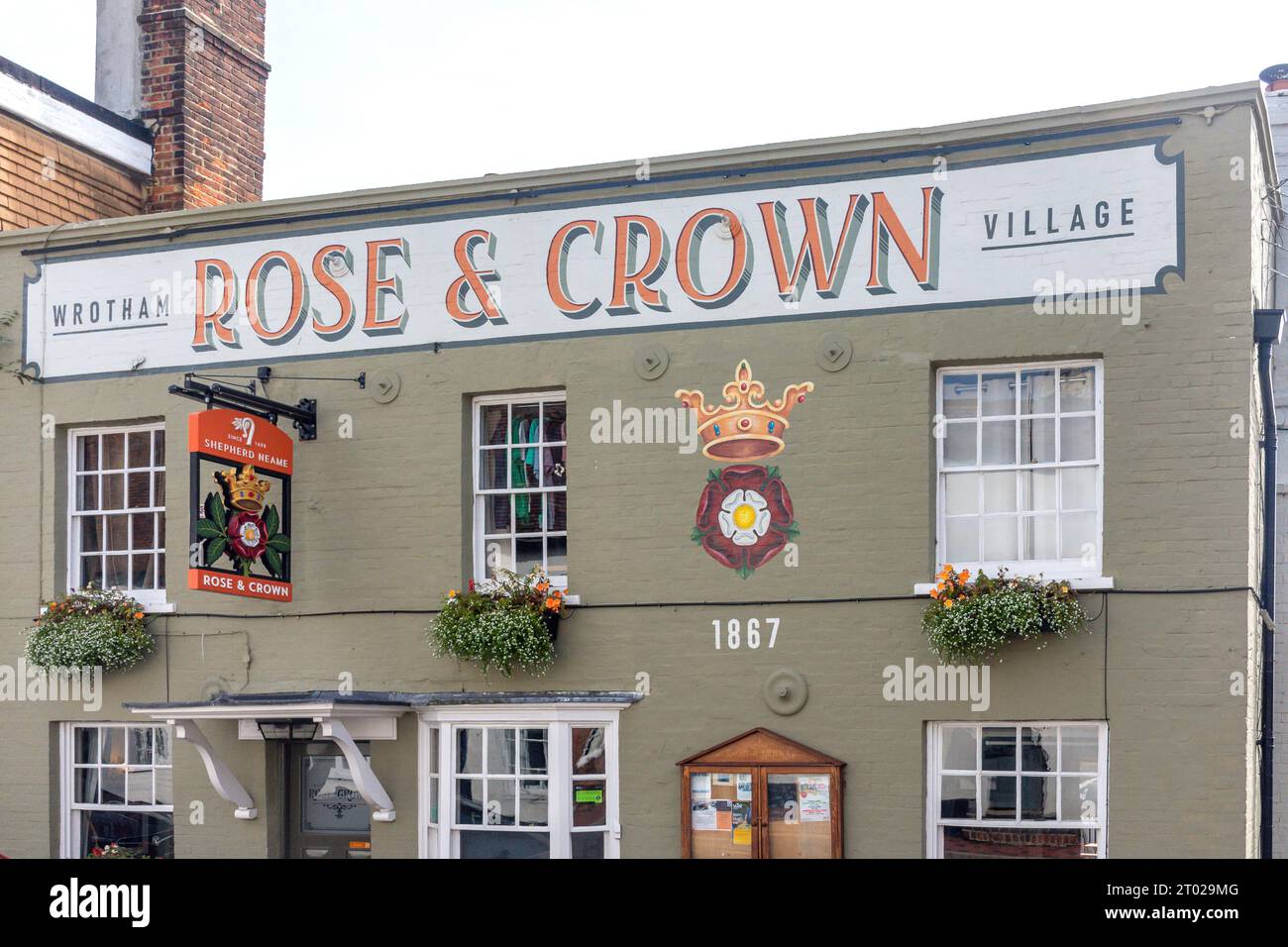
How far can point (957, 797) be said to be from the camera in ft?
39.7

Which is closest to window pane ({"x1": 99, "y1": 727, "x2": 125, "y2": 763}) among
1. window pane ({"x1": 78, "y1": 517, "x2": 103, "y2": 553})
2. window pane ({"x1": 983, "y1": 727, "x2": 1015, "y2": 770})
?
window pane ({"x1": 78, "y1": 517, "x2": 103, "y2": 553})

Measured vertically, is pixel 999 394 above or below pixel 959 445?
above

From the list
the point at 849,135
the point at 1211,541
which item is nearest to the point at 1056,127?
the point at 849,135

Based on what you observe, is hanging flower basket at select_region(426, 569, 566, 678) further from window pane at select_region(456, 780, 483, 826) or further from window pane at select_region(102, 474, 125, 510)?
window pane at select_region(102, 474, 125, 510)

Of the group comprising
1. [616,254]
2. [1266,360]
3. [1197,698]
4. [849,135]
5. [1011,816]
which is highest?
[849,135]

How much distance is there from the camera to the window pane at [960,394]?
1239 cm

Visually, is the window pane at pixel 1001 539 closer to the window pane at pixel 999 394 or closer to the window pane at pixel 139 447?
the window pane at pixel 999 394

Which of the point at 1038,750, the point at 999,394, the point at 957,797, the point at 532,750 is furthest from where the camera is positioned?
the point at 532,750

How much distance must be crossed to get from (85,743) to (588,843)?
16.5 ft

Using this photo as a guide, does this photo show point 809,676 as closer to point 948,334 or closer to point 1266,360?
point 948,334

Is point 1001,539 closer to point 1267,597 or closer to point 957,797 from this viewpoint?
point 957,797

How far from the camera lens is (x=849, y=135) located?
41.5 ft

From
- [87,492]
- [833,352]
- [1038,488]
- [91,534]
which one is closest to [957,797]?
[1038,488]

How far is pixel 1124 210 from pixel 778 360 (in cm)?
286
